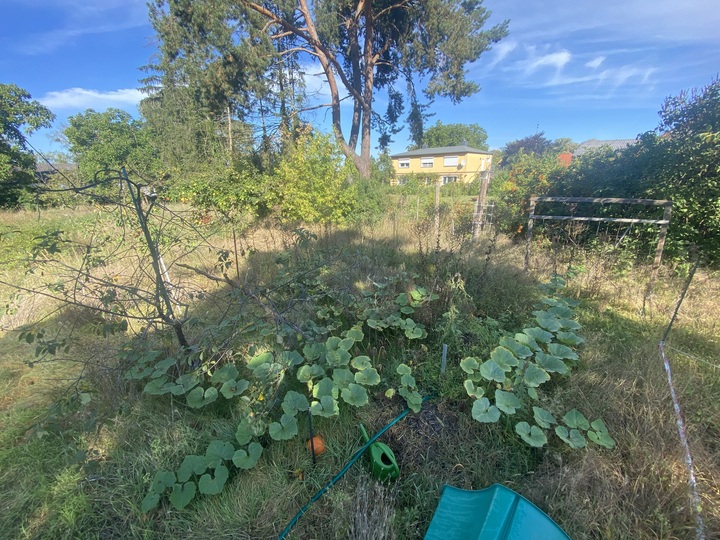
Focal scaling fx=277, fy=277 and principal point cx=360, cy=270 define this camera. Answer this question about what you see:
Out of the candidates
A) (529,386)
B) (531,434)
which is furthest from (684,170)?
(531,434)

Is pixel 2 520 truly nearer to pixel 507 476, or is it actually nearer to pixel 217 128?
pixel 507 476

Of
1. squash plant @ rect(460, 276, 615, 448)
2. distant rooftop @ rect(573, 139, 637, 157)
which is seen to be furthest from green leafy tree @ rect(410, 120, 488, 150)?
squash plant @ rect(460, 276, 615, 448)

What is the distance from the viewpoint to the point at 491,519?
111cm

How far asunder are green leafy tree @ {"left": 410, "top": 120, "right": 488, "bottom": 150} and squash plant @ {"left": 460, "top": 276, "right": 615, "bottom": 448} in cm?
4835

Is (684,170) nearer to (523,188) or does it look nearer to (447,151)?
(523,188)

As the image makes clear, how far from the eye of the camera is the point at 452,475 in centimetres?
157

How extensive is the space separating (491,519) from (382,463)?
58 centimetres

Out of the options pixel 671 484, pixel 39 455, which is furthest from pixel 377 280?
pixel 39 455

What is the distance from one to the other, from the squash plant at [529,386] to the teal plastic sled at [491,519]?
0.44m

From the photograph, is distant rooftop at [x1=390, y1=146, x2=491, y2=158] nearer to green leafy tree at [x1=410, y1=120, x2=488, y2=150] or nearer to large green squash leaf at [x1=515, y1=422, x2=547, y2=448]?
green leafy tree at [x1=410, y1=120, x2=488, y2=150]

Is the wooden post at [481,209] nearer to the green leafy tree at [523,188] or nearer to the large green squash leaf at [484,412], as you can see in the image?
the green leafy tree at [523,188]

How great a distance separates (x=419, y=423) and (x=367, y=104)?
11739 mm

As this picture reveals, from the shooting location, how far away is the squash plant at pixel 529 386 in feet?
5.21

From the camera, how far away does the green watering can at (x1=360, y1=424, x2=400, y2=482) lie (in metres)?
1.49
